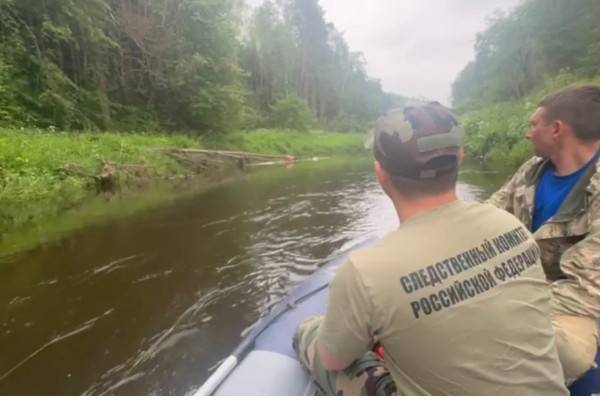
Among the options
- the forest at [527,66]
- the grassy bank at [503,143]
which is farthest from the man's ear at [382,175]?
the forest at [527,66]

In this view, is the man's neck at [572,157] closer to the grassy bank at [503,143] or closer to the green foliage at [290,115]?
the grassy bank at [503,143]

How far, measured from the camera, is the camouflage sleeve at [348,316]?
1115 mm

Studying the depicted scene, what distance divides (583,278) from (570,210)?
352mm

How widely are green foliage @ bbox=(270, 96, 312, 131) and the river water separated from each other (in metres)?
24.5

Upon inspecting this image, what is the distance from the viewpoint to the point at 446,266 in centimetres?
109

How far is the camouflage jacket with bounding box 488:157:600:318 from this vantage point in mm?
1702

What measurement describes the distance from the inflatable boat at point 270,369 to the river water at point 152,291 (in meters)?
0.75

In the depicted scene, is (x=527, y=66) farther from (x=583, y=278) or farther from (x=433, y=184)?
(x=433, y=184)

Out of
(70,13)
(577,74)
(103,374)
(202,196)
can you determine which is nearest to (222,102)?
(70,13)

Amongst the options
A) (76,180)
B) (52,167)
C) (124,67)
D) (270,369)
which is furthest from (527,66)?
(270,369)

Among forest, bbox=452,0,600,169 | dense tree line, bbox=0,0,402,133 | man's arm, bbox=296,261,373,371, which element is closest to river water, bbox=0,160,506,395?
man's arm, bbox=296,261,373,371

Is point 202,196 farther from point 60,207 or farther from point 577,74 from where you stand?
point 577,74

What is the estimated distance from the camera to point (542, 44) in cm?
3278

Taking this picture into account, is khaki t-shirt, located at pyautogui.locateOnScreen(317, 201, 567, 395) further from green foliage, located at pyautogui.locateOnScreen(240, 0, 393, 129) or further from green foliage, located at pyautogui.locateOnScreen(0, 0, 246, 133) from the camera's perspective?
green foliage, located at pyautogui.locateOnScreen(240, 0, 393, 129)
